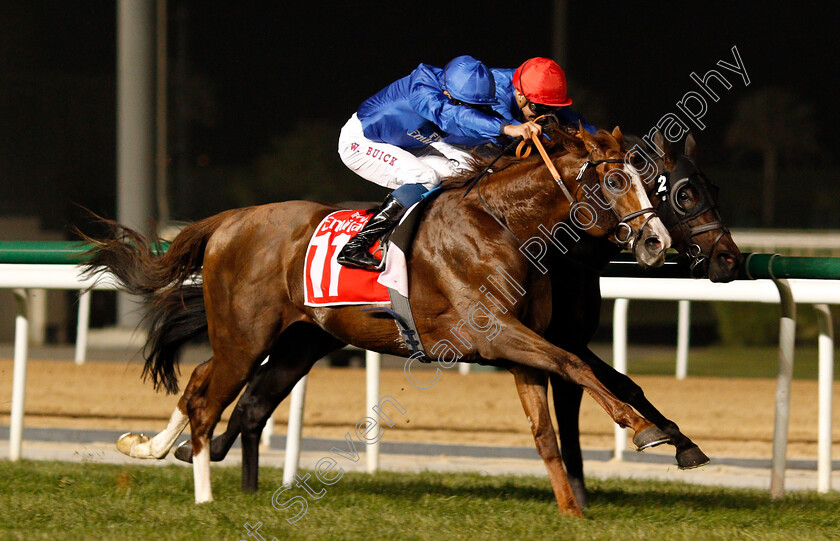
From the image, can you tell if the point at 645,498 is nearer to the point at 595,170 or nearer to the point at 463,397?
the point at 595,170

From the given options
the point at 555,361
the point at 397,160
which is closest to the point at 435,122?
the point at 397,160

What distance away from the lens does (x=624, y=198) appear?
11.3ft

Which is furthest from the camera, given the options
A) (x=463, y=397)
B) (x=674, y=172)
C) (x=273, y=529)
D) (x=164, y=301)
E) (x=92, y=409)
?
(x=463, y=397)

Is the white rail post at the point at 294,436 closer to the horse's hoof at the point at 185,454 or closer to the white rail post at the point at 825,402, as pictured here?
the horse's hoof at the point at 185,454

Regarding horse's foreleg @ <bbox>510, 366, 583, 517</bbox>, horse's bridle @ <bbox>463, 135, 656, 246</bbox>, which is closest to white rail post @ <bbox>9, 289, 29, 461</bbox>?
horse's bridle @ <bbox>463, 135, 656, 246</bbox>

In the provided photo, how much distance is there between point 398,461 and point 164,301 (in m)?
1.38

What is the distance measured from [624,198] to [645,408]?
735 mm

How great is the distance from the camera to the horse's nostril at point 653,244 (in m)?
3.34

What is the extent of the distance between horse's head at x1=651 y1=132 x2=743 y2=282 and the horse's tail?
6.22ft

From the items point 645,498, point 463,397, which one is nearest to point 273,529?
point 645,498

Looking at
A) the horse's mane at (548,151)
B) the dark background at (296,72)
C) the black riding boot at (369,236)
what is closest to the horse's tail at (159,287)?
the black riding boot at (369,236)

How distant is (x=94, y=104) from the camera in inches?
521

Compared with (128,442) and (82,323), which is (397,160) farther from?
→ (82,323)

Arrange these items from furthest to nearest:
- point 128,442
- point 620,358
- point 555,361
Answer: point 620,358, point 128,442, point 555,361
